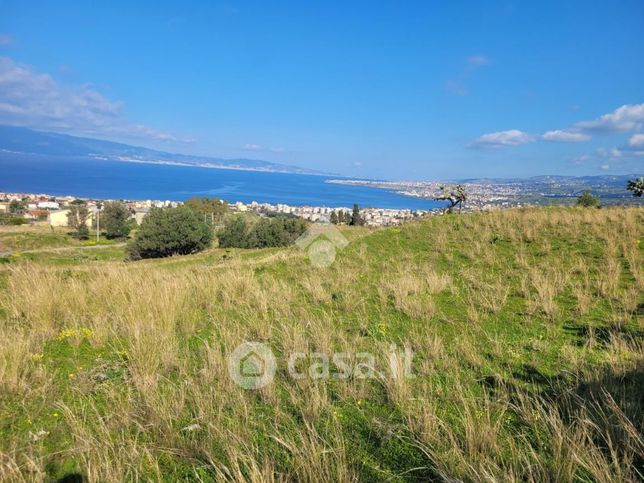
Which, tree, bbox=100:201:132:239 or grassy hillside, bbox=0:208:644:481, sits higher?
grassy hillside, bbox=0:208:644:481

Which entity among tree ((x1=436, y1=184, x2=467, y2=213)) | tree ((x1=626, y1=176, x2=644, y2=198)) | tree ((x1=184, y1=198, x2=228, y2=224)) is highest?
tree ((x1=626, y1=176, x2=644, y2=198))

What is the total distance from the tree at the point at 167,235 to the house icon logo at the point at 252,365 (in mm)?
31958

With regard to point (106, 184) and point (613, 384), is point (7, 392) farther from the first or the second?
point (106, 184)

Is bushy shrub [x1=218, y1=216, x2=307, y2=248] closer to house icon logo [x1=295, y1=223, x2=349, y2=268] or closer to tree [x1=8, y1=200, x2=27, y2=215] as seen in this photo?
house icon logo [x1=295, y1=223, x2=349, y2=268]

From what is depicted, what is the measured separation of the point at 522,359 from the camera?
12.2 feet

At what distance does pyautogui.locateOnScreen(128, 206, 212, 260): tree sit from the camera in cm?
3441

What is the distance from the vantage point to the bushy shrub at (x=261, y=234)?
4041cm

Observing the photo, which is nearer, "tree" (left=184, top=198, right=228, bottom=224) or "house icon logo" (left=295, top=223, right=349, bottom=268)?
"house icon logo" (left=295, top=223, right=349, bottom=268)

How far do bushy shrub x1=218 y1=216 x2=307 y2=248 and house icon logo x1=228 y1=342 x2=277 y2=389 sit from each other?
116 feet

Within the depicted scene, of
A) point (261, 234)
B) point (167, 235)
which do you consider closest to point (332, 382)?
point (167, 235)

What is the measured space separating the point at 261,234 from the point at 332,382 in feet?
125

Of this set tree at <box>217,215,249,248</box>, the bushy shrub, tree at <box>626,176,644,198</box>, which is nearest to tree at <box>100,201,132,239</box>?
the bushy shrub

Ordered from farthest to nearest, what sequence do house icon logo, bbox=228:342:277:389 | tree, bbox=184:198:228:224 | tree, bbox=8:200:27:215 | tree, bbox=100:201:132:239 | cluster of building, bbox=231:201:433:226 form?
tree, bbox=8:200:27:215, tree, bbox=184:198:228:224, tree, bbox=100:201:132:239, cluster of building, bbox=231:201:433:226, house icon logo, bbox=228:342:277:389

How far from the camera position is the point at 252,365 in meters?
3.64
